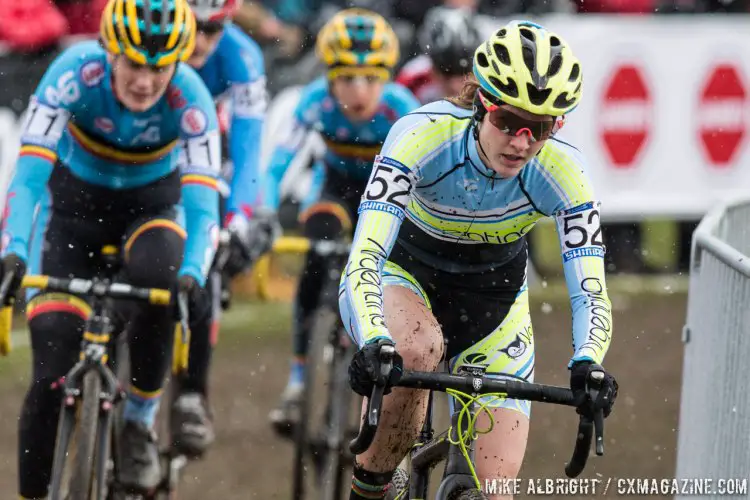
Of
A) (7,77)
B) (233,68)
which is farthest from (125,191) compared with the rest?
(7,77)

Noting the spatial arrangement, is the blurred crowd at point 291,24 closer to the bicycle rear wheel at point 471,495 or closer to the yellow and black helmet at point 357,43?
the yellow and black helmet at point 357,43

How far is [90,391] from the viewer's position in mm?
5762

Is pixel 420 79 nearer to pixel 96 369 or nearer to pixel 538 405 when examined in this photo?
pixel 538 405

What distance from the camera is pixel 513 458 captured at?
4922 millimetres

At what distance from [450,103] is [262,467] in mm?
3620

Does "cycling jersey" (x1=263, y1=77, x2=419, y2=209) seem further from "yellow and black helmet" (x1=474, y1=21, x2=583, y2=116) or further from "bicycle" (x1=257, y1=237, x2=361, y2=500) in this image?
"yellow and black helmet" (x1=474, y1=21, x2=583, y2=116)

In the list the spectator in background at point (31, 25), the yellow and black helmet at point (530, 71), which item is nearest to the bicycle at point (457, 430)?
the yellow and black helmet at point (530, 71)

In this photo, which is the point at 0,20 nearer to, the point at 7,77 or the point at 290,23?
the point at 7,77

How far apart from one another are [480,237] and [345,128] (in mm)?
3625

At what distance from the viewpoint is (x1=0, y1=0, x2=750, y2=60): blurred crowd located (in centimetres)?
1189

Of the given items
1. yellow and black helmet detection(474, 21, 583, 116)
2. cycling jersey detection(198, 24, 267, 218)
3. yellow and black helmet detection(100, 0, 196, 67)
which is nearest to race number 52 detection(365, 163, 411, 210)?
yellow and black helmet detection(474, 21, 583, 116)

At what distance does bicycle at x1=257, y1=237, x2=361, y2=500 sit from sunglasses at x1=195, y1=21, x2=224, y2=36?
51.3 inches

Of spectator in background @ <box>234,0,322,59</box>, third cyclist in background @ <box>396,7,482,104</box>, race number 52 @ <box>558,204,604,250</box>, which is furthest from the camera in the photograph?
spectator in background @ <box>234,0,322,59</box>

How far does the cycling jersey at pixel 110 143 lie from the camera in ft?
19.8
